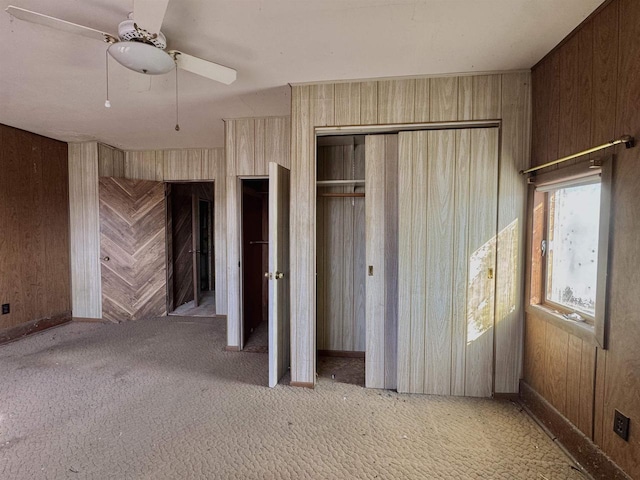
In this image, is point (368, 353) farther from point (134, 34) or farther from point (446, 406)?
point (134, 34)

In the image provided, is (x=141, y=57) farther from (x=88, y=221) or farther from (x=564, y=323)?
(x=88, y=221)

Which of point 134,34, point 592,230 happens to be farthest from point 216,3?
point 592,230

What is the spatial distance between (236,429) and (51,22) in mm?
2553

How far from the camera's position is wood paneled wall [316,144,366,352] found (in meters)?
3.29

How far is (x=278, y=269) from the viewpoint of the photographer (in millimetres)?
2648

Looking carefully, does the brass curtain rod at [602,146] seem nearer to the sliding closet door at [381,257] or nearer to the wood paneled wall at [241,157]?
the sliding closet door at [381,257]

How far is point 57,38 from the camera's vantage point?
6.43 feet

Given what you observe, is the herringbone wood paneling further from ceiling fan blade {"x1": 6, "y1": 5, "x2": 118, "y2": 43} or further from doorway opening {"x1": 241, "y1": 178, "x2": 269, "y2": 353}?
ceiling fan blade {"x1": 6, "y1": 5, "x2": 118, "y2": 43}

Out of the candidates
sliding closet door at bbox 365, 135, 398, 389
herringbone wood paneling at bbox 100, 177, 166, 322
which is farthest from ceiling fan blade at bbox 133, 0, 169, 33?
herringbone wood paneling at bbox 100, 177, 166, 322

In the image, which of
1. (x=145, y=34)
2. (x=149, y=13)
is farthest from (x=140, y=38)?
(x=149, y=13)

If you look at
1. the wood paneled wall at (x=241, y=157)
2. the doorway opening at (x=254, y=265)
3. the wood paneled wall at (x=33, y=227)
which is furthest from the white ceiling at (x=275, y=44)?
the doorway opening at (x=254, y=265)

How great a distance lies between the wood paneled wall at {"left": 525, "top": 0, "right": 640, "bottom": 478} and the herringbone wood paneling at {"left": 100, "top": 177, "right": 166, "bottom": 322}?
4.82 m

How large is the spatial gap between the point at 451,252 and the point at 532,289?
62 centimetres

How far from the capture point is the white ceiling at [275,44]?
1.70m
